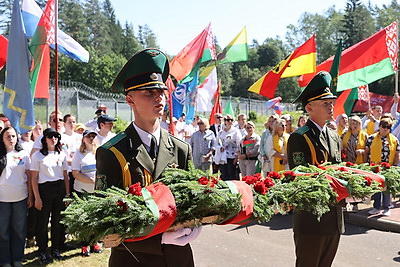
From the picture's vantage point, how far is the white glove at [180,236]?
235cm

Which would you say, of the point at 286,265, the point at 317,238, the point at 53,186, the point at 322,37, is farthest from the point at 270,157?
the point at 322,37

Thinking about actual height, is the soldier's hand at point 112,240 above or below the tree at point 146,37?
below

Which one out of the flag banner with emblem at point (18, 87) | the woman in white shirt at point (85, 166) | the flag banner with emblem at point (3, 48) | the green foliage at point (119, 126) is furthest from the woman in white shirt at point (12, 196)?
the green foliage at point (119, 126)

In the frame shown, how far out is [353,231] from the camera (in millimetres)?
7352

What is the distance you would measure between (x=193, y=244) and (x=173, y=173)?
463 centimetres

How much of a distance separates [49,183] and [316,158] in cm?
385

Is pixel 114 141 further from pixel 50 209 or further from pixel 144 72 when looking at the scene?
pixel 50 209

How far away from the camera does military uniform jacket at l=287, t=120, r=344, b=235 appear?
3.53 m

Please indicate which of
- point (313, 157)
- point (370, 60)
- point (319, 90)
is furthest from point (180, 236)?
point (370, 60)

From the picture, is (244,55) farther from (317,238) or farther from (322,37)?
(322,37)

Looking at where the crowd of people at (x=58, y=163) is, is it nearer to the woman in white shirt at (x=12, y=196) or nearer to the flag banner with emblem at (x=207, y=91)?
the woman in white shirt at (x=12, y=196)

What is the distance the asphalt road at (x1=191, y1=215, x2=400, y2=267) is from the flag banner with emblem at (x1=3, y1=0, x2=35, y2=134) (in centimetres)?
312

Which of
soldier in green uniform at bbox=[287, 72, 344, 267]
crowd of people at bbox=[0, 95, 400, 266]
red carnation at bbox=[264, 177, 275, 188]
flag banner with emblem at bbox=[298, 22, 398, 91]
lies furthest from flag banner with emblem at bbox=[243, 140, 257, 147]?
red carnation at bbox=[264, 177, 275, 188]

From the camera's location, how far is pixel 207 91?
531 inches
